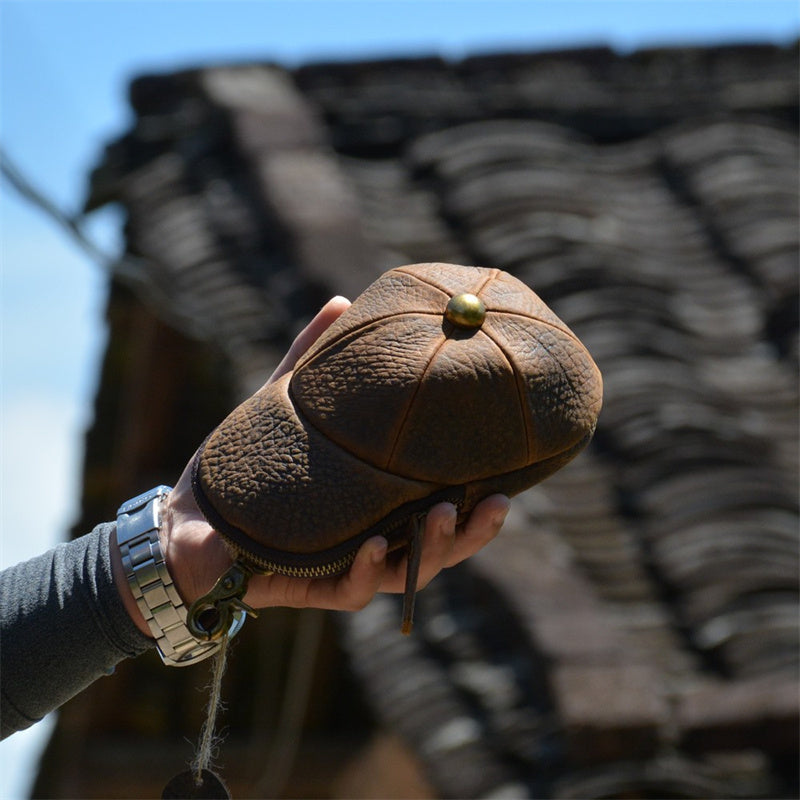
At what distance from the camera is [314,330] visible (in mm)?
1662

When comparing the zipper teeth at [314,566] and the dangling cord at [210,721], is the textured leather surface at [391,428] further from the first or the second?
the dangling cord at [210,721]

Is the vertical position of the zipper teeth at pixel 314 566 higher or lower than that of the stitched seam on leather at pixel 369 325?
lower

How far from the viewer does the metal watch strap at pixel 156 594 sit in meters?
1.55

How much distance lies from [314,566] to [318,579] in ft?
0.47

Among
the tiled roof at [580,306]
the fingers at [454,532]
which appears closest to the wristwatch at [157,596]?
the fingers at [454,532]

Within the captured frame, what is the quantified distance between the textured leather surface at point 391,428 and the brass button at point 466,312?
0.01 metres

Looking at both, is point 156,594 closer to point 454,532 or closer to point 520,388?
point 454,532

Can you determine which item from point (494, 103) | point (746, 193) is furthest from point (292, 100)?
point (746, 193)

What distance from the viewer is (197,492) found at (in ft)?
4.98

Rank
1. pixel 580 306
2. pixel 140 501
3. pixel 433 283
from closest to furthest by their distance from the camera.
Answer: pixel 433 283
pixel 140 501
pixel 580 306

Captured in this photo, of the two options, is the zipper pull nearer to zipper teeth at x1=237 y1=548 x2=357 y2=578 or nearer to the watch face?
zipper teeth at x1=237 y1=548 x2=357 y2=578

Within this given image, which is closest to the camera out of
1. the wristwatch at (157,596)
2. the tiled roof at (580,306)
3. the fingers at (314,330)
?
the wristwatch at (157,596)

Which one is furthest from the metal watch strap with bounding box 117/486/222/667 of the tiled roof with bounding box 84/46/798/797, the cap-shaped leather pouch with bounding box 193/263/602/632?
the tiled roof with bounding box 84/46/798/797

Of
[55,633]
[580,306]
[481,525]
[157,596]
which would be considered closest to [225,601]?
[157,596]
